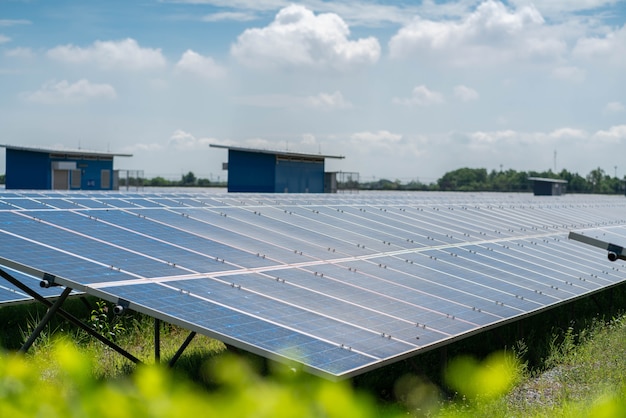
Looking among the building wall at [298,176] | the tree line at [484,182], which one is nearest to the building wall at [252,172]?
the building wall at [298,176]

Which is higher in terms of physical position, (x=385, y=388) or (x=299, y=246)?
(x=299, y=246)

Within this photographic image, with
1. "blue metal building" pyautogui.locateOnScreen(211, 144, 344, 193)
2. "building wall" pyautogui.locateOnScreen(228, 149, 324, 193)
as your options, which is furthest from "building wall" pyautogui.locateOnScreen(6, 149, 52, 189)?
"building wall" pyautogui.locateOnScreen(228, 149, 324, 193)

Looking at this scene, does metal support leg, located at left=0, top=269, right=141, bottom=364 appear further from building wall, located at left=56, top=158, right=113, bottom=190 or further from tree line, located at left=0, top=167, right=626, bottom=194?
tree line, located at left=0, top=167, right=626, bottom=194

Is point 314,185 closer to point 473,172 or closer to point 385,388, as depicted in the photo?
point 385,388

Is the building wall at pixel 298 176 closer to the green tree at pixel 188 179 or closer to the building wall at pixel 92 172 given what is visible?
the building wall at pixel 92 172

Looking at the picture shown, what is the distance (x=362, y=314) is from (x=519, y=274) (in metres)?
7.23

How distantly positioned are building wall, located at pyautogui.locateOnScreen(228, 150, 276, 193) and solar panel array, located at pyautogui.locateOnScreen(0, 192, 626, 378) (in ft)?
83.0

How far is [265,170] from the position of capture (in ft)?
158

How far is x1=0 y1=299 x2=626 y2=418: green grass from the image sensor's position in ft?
38.1

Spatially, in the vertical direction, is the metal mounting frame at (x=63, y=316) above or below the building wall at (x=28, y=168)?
below

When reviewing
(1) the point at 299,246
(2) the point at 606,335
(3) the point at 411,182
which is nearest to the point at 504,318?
(1) the point at 299,246

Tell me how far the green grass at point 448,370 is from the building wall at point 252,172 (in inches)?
1129

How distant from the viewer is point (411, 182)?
88.4 meters

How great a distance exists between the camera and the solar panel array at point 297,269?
9906 millimetres
